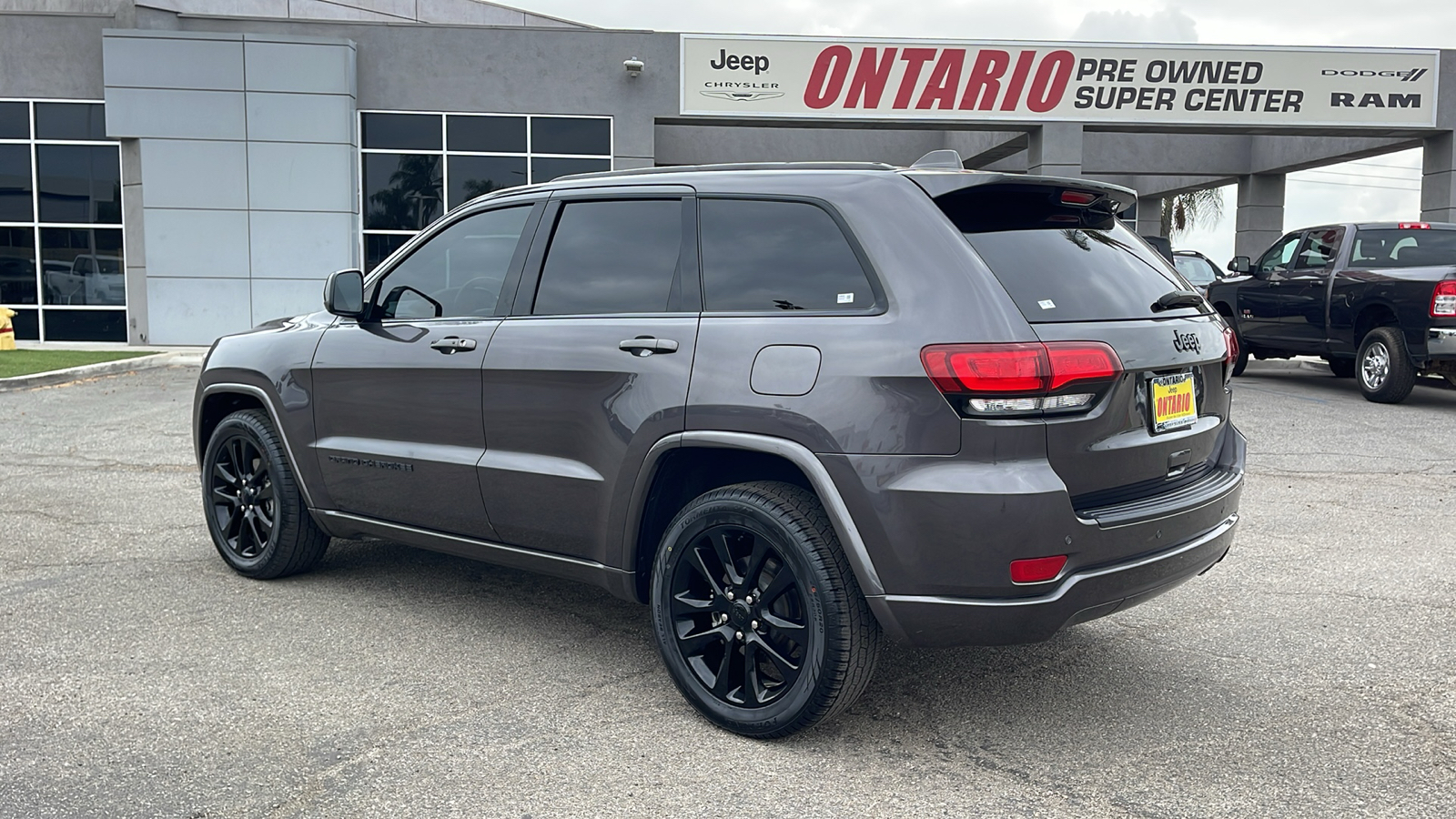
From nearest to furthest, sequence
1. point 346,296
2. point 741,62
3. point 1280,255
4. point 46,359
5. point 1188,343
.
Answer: point 1188,343, point 346,296, point 1280,255, point 46,359, point 741,62

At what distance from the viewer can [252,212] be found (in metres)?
20.4

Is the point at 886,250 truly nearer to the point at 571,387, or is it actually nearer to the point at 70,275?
the point at 571,387

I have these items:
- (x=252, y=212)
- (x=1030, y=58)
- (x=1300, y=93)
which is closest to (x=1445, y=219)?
(x=1300, y=93)

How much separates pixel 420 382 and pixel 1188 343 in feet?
8.89

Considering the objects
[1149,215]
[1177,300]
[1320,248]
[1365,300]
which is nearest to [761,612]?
[1177,300]

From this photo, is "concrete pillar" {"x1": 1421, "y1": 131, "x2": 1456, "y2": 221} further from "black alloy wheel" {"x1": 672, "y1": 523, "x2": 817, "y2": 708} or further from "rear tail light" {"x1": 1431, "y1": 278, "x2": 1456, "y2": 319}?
"black alloy wheel" {"x1": 672, "y1": 523, "x2": 817, "y2": 708}

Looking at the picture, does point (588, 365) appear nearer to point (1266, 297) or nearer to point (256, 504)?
point (256, 504)

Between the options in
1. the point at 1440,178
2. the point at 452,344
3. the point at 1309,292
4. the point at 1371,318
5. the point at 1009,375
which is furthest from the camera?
the point at 1440,178

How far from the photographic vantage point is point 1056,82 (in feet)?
68.6

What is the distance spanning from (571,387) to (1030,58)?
61.4ft

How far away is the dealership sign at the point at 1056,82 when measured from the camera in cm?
2044

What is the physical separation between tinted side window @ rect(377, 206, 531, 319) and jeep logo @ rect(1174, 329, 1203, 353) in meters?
2.31

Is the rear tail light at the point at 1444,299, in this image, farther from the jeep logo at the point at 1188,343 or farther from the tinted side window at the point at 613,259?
the tinted side window at the point at 613,259

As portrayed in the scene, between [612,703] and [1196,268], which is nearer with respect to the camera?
[612,703]
